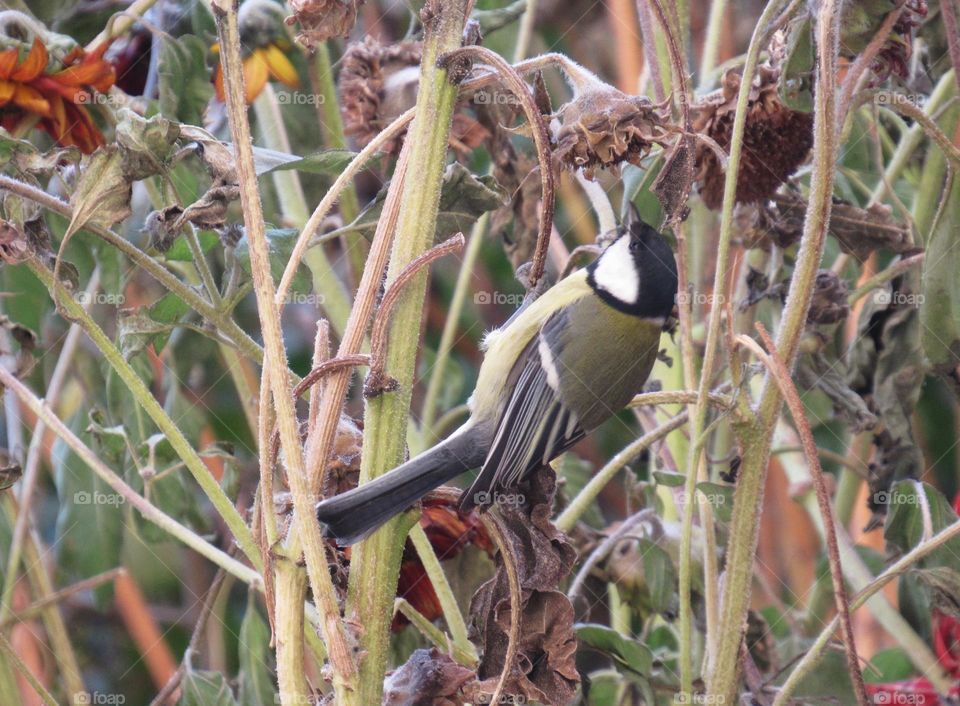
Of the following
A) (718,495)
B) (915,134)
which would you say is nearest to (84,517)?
(718,495)

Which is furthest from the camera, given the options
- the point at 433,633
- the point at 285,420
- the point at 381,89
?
the point at 381,89

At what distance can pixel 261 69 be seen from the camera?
1.01 metres

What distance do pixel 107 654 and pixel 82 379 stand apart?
738 mm

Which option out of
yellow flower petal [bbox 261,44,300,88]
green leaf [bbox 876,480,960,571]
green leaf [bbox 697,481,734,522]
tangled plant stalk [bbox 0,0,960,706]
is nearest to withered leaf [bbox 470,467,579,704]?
tangled plant stalk [bbox 0,0,960,706]

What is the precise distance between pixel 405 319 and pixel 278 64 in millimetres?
568

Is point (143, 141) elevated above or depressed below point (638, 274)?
above

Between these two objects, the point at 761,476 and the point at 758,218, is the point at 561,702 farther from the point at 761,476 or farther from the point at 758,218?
the point at 758,218

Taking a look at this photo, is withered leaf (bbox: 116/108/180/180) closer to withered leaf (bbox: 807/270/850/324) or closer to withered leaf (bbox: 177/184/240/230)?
withered leaf (bbox: 177/184/240/230)

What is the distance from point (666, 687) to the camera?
86 cm

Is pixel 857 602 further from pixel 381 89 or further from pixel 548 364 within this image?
pixel 381 89

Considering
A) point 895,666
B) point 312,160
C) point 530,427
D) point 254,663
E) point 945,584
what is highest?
point 312,160

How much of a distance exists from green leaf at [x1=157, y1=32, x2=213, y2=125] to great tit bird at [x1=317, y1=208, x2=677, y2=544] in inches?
13.5

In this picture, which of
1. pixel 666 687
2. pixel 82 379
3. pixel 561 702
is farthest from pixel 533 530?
pixel 82 379

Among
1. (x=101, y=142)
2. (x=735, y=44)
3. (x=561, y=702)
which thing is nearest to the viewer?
(x=561, y=702)
